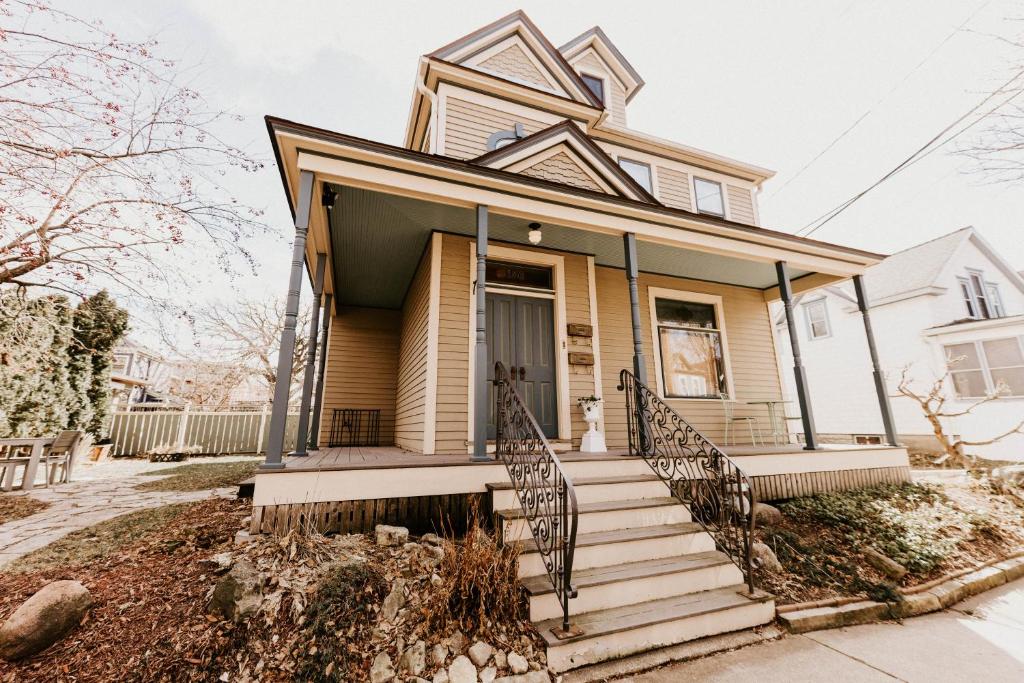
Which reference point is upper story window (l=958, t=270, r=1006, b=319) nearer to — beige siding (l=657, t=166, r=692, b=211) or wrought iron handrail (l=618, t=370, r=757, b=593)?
beige siding (l=657, t=166, r=692, b=211)

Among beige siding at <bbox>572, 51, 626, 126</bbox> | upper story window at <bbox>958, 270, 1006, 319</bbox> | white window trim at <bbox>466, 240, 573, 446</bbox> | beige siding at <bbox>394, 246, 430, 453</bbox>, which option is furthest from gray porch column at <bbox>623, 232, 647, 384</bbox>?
upper story window at <bbox>958, 270, 1006, 319</bbox>

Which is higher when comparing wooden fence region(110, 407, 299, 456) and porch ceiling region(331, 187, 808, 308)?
porch ceiling region(331, 187, 808, 308)

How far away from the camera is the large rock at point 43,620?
2314 millimetres

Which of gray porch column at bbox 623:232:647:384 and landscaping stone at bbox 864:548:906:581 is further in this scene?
gray porch column at bbox 623:232:647:384

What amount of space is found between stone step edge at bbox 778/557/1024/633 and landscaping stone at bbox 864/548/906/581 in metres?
0.22

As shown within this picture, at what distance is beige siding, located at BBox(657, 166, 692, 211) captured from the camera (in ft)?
29.5

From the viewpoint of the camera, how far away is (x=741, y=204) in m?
9.65

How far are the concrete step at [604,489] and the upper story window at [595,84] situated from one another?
930 cm

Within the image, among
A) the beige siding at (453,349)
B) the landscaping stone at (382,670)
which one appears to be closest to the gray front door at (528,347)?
the beige siding at (453,349)

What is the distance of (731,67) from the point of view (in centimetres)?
880

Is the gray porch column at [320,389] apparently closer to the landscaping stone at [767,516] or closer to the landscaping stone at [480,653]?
the landscaping stone at [480,653]

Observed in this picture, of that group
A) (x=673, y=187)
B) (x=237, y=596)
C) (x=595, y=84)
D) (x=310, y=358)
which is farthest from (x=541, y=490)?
(x=595, y=84)

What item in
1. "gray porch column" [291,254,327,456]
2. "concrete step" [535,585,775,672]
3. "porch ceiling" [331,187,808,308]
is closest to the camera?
"concrete step" [535,585,775,672]

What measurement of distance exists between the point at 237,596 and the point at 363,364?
20.9 feet
